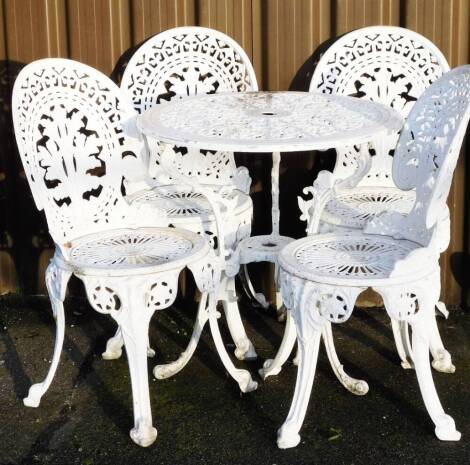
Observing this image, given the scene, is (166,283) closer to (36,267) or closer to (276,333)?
(276,333)

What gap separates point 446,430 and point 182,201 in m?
1.70

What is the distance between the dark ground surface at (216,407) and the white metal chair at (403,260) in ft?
0.55

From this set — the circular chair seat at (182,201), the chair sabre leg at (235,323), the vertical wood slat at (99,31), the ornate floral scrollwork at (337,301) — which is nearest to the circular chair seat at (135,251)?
the circular chair seat at (182,201)

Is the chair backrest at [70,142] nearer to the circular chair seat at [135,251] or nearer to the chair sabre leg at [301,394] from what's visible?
the circular chair seat at [135,251]

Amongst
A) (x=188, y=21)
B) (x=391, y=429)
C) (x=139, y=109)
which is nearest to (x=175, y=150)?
(x=139, y=109)

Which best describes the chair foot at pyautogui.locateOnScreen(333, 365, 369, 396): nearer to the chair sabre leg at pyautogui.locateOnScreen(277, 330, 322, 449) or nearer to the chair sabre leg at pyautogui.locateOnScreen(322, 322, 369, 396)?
the chair sabre leg at pyautogui.locateOnScreen(322, 322, 369, 396)

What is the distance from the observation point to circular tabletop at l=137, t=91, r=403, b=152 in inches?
150

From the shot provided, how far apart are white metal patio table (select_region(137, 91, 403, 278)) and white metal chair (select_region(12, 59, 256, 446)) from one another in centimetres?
29

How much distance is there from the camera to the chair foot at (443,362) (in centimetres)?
442

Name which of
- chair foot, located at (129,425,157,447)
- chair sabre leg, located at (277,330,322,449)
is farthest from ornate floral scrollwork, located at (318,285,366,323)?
chair foot, located at (129,425,157,447)

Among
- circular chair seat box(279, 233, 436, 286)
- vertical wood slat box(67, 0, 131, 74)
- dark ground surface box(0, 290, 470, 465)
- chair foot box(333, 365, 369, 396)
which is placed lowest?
dark ground surface box(0, 290, 470, 465)

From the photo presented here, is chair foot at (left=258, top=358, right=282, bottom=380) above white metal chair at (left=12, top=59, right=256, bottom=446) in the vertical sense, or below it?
below

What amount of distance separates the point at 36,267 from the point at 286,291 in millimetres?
2167

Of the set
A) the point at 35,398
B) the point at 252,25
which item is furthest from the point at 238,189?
the point at 35,398
